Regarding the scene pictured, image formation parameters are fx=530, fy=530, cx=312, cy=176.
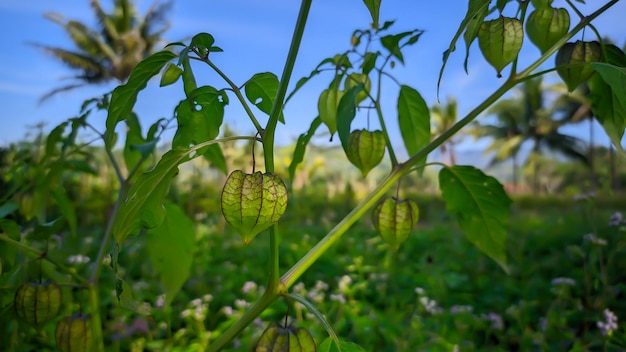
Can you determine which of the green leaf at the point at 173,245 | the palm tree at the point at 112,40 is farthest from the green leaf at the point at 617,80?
the palm tree at the point at 112,40

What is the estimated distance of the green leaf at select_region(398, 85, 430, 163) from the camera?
0.68 m

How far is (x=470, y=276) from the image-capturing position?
223 cm

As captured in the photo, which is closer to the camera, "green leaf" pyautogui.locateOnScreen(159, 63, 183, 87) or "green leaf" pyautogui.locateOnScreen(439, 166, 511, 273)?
"green leaf" pyautogui.locateOnScreen(159, 63, 183, 87)

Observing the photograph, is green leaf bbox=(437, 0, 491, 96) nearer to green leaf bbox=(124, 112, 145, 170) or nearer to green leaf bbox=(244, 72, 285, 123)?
green leaf bbox=(244, 72, 285, 123)

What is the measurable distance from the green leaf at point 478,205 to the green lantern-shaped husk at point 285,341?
260 millimetres

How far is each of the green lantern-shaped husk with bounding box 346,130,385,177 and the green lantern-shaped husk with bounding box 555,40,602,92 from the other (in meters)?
0.22

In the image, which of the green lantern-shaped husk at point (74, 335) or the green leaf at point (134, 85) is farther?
the green lantern-shaped husk at point (74, 335)

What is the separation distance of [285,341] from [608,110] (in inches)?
17.2

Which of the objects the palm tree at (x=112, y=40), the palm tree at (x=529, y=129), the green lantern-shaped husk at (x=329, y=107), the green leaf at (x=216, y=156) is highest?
the palm tree at (x=112, y=40)

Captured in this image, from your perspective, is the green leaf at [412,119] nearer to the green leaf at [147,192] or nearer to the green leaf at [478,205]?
the green leaf at [478,205]

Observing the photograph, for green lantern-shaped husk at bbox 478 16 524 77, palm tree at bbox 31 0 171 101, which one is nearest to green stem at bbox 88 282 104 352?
green lantern-shaped husk at bbox 478 16 524 77

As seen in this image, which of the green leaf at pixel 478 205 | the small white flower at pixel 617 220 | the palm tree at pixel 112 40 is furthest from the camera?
the palm tree at pixel 112 40

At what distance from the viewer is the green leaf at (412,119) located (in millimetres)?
675

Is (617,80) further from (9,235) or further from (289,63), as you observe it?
(9,235)
